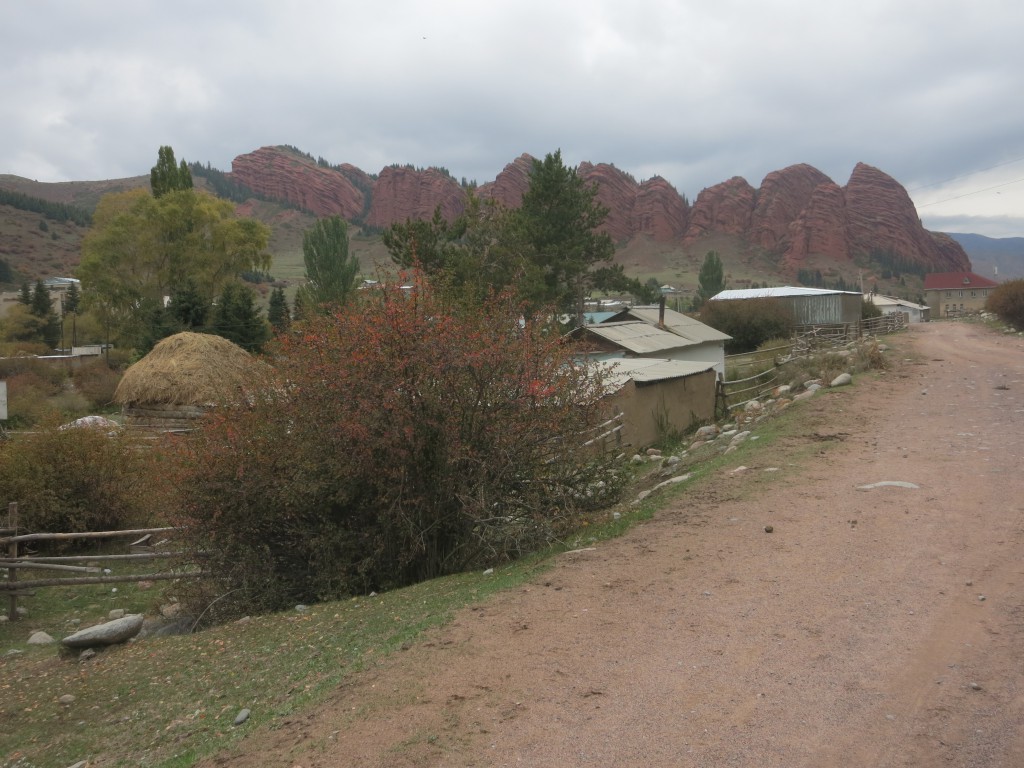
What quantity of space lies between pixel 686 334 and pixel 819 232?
121 meters

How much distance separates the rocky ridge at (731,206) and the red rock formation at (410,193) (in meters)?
0.26

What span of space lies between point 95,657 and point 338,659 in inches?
136

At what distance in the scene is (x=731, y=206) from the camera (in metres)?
152

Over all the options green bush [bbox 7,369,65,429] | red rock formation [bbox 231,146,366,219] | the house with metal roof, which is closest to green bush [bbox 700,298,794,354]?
the house with metal roof

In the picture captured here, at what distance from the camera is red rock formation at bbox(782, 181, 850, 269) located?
139 meters

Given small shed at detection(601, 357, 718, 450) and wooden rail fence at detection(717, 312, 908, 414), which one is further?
wooden rail fence at detection(717, 312, 908, 414)

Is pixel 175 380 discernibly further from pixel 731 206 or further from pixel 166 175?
pixel 731 206

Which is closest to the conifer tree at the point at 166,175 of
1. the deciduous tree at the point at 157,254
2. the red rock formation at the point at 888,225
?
the deciduous tree at the point at 157,254

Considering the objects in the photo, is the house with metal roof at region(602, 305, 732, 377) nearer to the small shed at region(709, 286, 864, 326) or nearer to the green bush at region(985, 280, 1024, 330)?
the small shed at region(709, 286, 864, 326)

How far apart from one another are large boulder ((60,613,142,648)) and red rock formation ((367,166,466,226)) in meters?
160

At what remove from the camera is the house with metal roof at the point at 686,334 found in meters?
31.3

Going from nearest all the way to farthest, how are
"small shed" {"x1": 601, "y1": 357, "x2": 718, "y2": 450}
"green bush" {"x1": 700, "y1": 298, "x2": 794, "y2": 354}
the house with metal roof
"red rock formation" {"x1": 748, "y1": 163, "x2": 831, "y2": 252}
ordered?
"small shed" {"x1": 601, "y1": 357, "x2": 718, "y2": 450} < the house with metal roof < "green bush" {"x1": 700, "y1": 298, "x2": 794, "y2": 354} < "red rock formation" {"x1": 748, "y1": 163, "x2": 831, "y2": 252}

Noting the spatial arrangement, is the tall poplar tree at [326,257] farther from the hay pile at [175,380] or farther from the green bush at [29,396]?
the hay pile at [175,380]

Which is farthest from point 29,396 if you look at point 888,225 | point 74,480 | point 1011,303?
point 888,225
